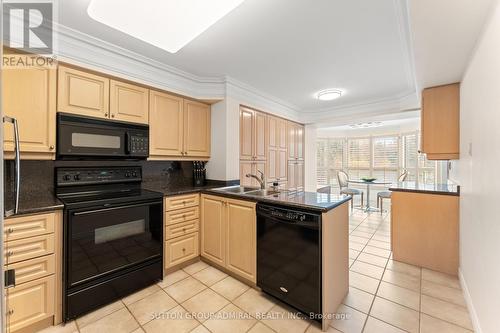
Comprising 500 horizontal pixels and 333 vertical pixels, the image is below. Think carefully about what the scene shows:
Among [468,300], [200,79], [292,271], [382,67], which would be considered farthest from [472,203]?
[200,79]

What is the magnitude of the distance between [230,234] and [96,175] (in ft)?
5.16

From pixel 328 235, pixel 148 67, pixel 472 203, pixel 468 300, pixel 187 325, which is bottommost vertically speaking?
pixel 187 325

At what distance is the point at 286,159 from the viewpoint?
439 cm

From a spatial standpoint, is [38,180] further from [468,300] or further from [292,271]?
[468,300]

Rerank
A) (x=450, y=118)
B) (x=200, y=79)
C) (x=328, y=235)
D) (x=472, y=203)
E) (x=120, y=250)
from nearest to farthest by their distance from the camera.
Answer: (x=328, y=235)
(x=472, y=203)
(x=120, y=250)
(x=450, y=118)
(x=200, y=79)

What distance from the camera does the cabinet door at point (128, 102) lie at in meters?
2.40

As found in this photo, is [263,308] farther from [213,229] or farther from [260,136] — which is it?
[260,136]

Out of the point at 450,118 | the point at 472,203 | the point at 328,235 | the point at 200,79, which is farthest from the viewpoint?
the point at 200,79

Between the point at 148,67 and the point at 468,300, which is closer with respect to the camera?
the point at 468,300

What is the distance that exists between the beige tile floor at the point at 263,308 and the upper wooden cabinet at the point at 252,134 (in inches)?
69.0

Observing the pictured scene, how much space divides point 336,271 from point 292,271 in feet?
1.20

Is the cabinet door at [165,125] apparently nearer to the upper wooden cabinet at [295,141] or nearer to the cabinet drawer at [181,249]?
the cabinet drawer at [181,249]

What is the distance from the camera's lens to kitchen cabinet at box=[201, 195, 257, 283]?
7.25ft

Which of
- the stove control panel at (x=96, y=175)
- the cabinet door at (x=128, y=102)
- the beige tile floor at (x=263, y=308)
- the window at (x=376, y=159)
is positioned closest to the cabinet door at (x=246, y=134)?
the cabinet door at (x=128, y=102)
